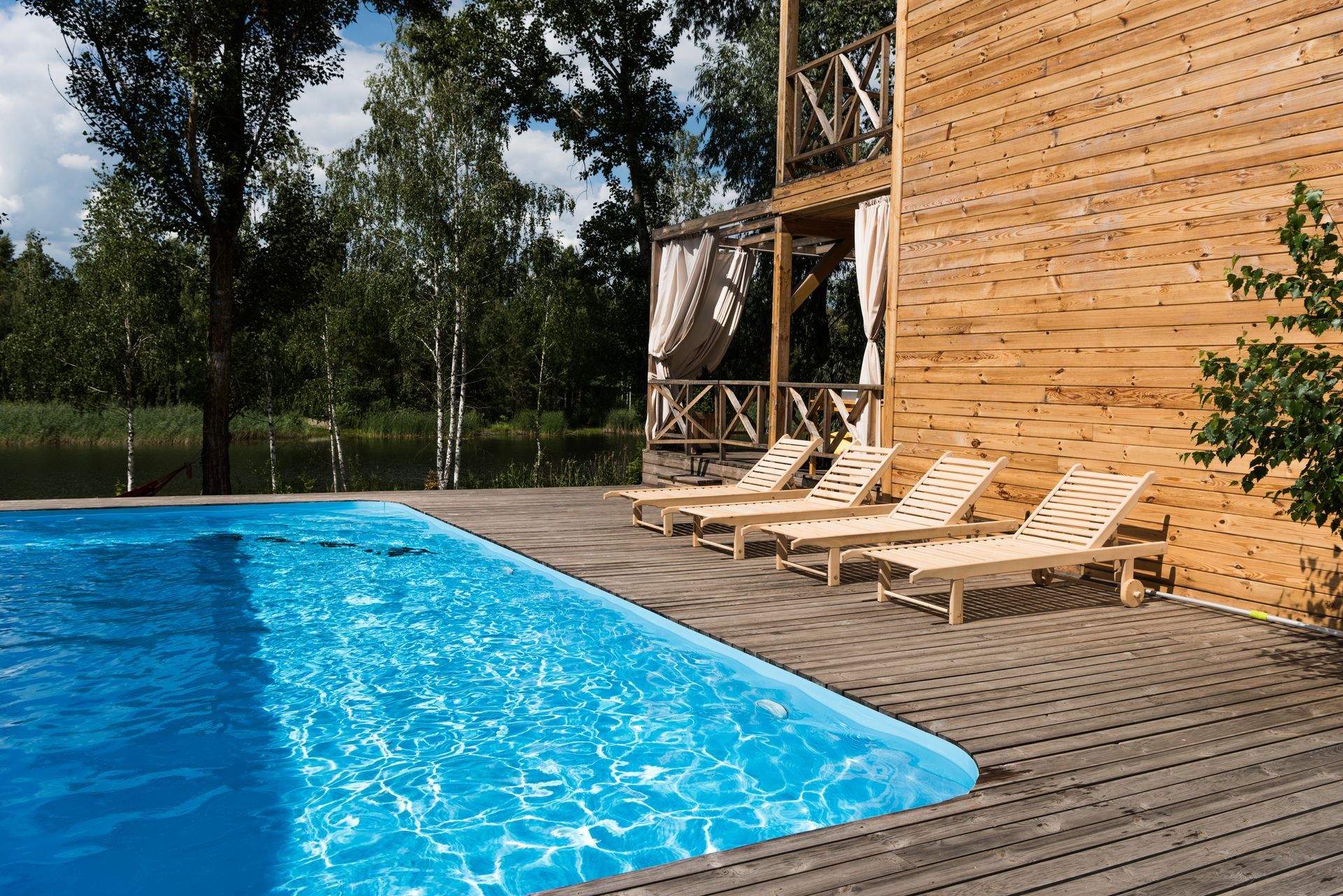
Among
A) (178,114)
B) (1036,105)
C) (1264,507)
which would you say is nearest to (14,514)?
(178,114)

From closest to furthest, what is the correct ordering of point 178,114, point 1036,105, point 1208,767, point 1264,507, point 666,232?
point 1208,767 → point 1264,507 → point 1036,105 → point 666,232 → point 178,114

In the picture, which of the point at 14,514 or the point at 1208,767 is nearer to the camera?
the point at 1208,767

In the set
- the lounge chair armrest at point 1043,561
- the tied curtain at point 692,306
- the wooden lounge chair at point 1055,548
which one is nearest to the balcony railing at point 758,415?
the tied curtain at point 692,306

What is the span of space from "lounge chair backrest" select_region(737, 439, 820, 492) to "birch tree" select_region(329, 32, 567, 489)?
10.9m

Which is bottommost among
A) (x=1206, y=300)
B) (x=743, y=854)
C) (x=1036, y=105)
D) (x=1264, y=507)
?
(x=743, y=854)

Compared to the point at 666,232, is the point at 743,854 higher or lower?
lower

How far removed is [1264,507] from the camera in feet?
15.3

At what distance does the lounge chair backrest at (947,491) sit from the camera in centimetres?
575

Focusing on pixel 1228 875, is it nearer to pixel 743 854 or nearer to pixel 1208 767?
pixel 1208 767

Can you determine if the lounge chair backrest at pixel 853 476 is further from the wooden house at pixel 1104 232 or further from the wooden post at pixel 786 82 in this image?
the wooden post at pixel 786 82

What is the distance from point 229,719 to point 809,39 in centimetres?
1723

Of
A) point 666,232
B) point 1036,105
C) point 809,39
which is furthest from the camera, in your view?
point 809,39

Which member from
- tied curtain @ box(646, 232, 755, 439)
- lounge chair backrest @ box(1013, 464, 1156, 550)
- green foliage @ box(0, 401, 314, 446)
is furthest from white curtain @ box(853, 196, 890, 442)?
green foliage @ box(0, 401, 314, 446)

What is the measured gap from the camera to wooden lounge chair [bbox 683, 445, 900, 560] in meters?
6.36
